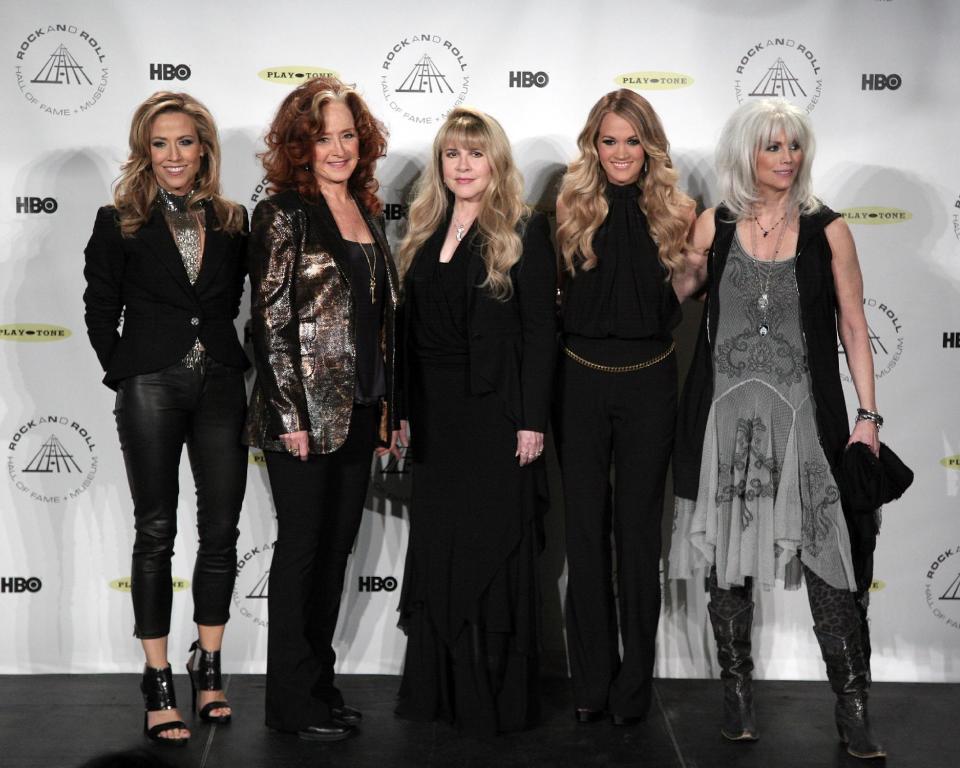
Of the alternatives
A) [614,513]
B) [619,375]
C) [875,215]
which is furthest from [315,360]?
Result: [875,215]

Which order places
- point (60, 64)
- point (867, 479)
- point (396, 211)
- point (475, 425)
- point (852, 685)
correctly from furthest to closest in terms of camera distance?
point (396, 211) → point (60, 64) → point (475, 425) → point (852, 685) → point (867, 479)

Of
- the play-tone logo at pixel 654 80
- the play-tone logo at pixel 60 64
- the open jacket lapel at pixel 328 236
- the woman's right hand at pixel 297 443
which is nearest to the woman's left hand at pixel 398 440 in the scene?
the woman's right hand at pixel 297 443

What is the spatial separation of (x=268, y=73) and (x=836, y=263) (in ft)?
6.52

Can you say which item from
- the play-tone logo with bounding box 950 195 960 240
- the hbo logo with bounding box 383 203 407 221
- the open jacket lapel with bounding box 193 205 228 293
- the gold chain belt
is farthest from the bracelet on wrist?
the open jacket lapel with bounding box 193 205 228 293

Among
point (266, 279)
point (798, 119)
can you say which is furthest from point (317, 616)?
point (798, 119)

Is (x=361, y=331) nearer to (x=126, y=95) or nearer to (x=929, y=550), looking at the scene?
(x=126, y=95)

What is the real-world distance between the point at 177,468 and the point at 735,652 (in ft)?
5.71

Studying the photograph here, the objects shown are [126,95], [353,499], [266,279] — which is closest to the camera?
[266,279]

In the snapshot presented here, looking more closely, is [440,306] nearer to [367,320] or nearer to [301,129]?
[367,320]

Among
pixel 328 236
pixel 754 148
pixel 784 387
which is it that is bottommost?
pixel 784 387

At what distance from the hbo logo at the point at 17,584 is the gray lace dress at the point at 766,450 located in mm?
2360

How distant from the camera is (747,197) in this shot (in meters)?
3.23

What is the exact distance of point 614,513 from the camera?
3.46m

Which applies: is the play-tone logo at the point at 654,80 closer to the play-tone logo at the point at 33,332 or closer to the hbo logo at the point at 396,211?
the hbo logo at the point at 396,211
